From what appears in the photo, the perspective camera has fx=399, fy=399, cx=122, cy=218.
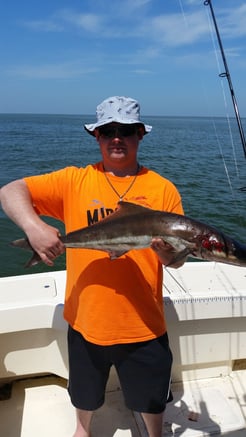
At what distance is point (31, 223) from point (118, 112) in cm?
86

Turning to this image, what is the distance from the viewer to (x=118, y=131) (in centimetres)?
246

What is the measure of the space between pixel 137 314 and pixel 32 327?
3.98ft

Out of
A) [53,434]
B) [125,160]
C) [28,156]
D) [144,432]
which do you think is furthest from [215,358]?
[28,156]

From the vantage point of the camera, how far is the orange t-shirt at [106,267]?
8.04 feet

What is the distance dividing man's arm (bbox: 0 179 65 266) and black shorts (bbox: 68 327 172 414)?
65cm

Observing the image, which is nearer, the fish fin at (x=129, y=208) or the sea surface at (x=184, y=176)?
the fish fin at (x=129, y=208)

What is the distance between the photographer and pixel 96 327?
2463 mm

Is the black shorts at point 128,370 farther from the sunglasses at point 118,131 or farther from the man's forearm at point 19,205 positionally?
the sunglasses at point 118,131

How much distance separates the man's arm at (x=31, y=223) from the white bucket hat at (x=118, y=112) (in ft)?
2.02

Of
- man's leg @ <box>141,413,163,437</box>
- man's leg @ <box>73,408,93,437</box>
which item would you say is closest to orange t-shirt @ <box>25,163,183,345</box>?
man's leg @ <box>141,413,163,437</box>

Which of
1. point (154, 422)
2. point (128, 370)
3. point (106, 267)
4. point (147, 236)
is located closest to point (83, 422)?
point (154, 422)

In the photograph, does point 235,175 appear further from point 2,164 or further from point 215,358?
point 215,358

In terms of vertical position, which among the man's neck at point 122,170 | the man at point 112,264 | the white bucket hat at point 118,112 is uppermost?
the white bucket hat at point 118,112

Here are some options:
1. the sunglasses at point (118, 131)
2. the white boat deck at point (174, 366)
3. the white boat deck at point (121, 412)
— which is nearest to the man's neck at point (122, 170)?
the sunglasses at point (118, 131)
